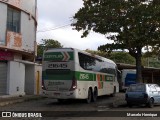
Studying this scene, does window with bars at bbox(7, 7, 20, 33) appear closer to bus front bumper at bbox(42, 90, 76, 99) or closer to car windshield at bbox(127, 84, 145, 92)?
bus front bumper at bbox(42, 90, 76, 99)

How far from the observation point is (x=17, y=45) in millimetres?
29891

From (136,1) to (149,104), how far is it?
25.5 feet

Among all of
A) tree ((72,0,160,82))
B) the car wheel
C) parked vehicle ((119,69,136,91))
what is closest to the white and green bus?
tree ((72,0,160,82))

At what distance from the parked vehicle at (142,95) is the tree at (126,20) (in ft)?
11.9

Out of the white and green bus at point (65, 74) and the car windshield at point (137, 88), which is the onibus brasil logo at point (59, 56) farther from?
the car windshield at point (137, 88)

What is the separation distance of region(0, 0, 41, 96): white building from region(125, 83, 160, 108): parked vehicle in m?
9.63

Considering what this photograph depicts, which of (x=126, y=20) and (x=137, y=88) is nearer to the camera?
(x=137, y=88)

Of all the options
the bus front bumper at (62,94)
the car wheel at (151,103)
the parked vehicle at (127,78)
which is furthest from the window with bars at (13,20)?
the parked vehicle at (127,78)

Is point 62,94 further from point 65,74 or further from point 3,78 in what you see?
point 3,78

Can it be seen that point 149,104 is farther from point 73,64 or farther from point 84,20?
point 84,20

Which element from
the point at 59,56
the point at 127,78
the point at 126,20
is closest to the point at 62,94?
the point at 59,56

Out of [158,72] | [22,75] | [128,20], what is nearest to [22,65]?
[22,75]

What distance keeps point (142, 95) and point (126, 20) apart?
5.59m

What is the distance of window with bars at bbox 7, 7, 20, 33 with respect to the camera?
1152 inches
